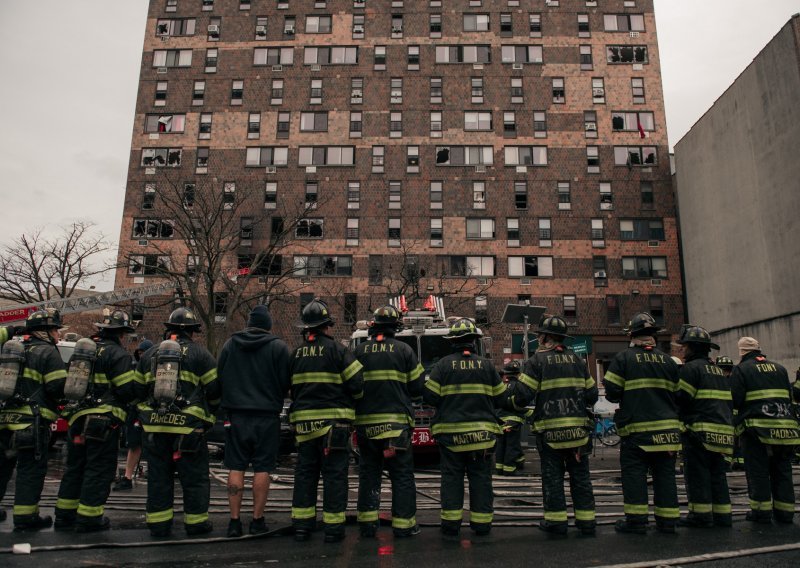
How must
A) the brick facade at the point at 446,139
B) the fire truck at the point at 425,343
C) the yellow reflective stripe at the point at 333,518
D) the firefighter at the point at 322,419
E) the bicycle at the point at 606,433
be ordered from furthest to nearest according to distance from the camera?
the brick facade at the point at 446,139
the bicycle at the point at 606,433
the fire truck at the point at 425,343
the firefighter at the point at 322,419
the yellow reflective stripe at the point at 333,518

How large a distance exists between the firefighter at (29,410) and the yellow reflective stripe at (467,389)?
4208 mm

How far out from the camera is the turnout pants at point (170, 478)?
6051mm

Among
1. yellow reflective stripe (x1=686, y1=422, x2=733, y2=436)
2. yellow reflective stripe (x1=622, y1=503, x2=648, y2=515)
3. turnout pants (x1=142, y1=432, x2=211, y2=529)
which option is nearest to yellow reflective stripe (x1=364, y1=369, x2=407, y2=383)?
turnout pants (x1=142, y1=432, x2=211, y2=529)

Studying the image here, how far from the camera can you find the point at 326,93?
135 ft

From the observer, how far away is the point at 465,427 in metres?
6.29

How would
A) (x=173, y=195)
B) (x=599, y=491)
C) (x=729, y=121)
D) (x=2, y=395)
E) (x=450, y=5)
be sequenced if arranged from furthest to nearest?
(x=450, y=5) < (x=173, y=195) < (x=729, y=121) < (x=599, y=491) < (x=2, y=395)

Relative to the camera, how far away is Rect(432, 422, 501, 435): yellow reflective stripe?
6.28 m

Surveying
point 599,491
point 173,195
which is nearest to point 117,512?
point 599,491

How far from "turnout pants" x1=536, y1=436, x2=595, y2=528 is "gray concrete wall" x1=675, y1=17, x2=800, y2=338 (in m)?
26.2

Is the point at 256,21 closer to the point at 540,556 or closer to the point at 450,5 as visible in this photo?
the point at 450,5

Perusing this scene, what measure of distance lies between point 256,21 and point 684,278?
34.0 m

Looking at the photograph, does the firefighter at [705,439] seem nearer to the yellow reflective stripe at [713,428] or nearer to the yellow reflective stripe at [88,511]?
the yellow reflective stripe at [713,428]

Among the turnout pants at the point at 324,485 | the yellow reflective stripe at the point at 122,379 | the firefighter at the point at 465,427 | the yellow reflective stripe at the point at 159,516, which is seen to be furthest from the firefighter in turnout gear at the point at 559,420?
the yellow reflective stripe at the point at 122,379

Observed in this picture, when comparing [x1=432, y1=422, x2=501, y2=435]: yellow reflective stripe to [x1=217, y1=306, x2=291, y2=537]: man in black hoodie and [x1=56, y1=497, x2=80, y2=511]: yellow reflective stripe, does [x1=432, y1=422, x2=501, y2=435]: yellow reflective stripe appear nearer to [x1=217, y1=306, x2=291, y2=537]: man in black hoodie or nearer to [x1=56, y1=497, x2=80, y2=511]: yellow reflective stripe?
[x1=217, y1=306, x2=291, y2=537]: man in black hoodie
